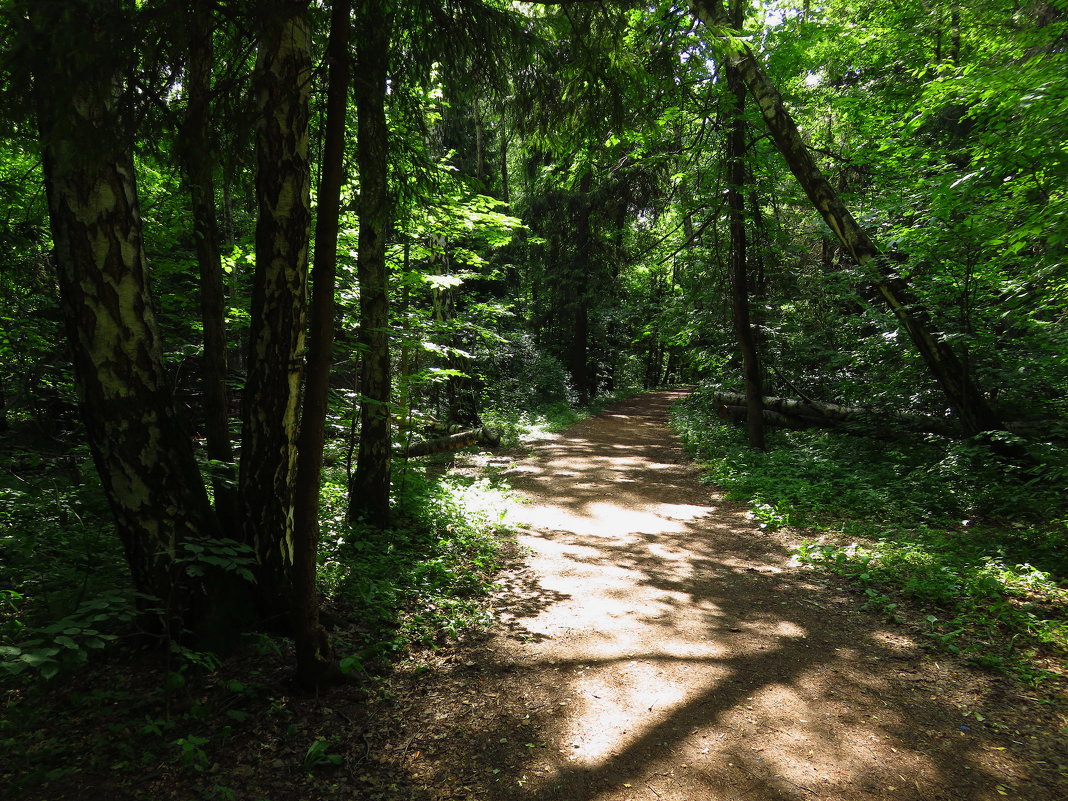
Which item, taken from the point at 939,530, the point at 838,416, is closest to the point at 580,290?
the point at 838,416

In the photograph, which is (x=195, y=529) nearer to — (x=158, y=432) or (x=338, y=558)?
(x=158, y=432)

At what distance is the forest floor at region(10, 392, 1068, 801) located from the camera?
280 cm

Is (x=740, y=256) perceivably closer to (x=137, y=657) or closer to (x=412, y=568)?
(x=412, y=568)

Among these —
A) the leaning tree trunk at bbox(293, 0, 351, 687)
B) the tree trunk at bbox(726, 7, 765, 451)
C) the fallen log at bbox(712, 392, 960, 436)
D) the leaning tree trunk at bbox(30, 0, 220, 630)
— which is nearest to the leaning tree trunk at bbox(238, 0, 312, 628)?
the leaning tree trunk at bbox(30, 0, 220, 630)

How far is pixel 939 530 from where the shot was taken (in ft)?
21.1

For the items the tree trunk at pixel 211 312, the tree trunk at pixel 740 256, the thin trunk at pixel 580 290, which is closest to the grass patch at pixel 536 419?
the thin trunk at pixel 580 290

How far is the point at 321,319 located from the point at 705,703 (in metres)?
3.45

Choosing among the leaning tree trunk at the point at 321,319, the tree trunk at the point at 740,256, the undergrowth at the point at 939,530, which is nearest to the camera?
the leaning tree trunk at the point at 321,319

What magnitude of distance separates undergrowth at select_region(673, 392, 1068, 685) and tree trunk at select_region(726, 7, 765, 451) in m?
1.07

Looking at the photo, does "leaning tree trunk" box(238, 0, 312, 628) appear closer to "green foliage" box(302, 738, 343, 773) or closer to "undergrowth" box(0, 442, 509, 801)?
"undergrowth" box(0, 442, 509, 801)

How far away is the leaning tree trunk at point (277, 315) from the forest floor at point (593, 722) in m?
0.80

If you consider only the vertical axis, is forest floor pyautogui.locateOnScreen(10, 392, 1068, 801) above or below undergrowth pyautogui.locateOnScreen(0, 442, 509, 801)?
below

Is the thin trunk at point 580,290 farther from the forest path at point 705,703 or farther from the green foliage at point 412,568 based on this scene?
the forest path at point 705,703

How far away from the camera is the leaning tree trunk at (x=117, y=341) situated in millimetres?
2963
